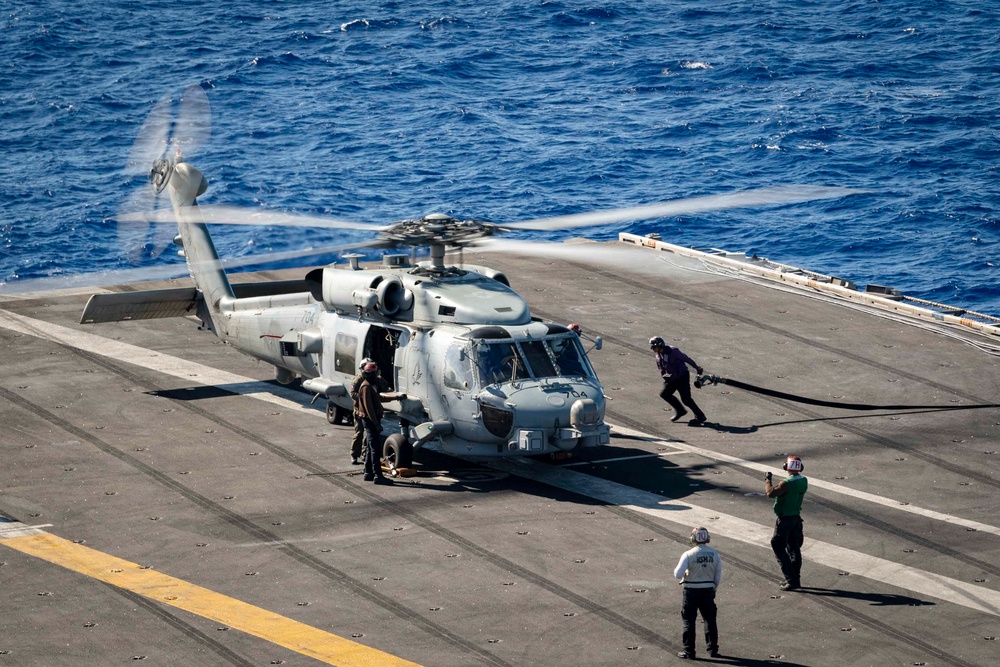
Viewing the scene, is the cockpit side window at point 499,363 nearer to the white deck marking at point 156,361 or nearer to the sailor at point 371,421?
the sailor at point 371,421

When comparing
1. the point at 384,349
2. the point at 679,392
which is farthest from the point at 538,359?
the point at 679,392

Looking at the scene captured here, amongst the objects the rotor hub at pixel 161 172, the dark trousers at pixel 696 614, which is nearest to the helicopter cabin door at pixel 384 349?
the rotor hub at pixel 161 172

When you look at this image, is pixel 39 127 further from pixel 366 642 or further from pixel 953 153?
pixel 366 642

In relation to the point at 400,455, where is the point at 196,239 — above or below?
above

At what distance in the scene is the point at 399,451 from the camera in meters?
20.7

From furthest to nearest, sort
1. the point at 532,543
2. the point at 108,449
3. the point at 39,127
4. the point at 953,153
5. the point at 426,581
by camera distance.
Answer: the point at 39,127 → the point at 953,153 → the point at 108,449 → the point at 532,543 → the point at 426,581

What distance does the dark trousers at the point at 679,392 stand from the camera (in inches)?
930

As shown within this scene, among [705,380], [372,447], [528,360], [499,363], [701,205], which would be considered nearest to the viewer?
[701,205]

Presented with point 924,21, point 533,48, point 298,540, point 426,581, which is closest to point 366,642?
point 426,581

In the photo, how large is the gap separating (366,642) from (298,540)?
3.55m

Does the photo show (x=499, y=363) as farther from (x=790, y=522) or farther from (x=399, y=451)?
(x=790, y=522)

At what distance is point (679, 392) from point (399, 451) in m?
5.89

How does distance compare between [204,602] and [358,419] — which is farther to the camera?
[358,419]

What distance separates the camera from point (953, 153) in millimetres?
59844
